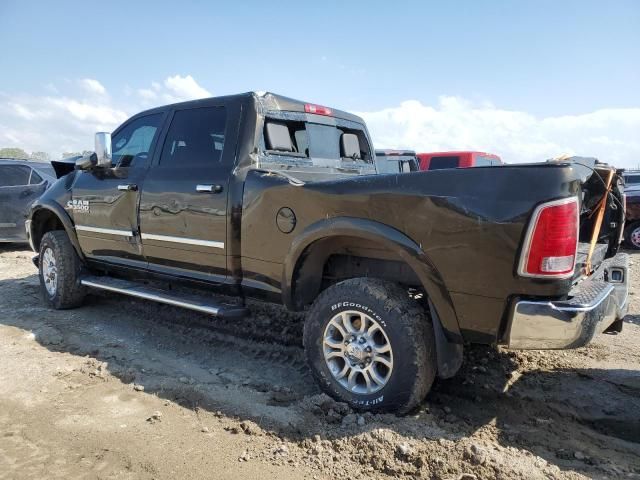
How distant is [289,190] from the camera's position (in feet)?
10.6

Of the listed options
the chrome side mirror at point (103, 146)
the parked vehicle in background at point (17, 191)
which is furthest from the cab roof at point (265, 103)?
the parked vehicle in background at point (17, 191)

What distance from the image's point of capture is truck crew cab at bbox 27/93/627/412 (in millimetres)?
2453

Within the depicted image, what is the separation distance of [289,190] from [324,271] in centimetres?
67

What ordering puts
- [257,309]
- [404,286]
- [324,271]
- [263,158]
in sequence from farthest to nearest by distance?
1. [257,309]
2. [263,158]
3. [324,271]
4. [404,286]

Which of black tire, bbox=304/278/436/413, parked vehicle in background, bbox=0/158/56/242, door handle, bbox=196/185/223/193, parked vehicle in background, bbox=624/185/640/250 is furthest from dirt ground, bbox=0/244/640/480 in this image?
parked vehicle in background, bbox=624/185/640/250

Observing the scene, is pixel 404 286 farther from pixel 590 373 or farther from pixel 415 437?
pixel 590 373

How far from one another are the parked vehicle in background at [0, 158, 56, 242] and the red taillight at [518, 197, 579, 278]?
8929 millimetres

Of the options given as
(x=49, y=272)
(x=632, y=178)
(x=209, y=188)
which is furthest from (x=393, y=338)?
(x=632, y=178)

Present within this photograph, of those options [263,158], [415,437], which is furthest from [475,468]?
[263,158]

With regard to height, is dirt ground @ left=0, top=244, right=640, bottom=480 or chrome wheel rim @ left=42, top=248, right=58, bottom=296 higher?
chrome wheel rim @ left=42, top=248, right=58, bottom=296

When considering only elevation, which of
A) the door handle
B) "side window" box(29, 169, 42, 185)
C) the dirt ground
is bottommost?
the dirt ground

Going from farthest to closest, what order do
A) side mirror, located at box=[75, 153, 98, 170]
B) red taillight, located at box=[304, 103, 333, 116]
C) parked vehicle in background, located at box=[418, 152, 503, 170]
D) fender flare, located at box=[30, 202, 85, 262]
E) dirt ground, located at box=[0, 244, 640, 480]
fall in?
parked vehicle in background, located at box=[418, 152, 503, 170], fender flare, located at box=[30, 202, 85, 262], side mirror, located at box=[75, 153, 98, 170], red taillight, located at box=[304, 103, 333, 116], dirt ground, located at box=[0, 244, 640, 480]

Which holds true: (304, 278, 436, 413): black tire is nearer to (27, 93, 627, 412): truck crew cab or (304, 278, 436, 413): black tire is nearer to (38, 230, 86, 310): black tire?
(27, 93, 627, 412): truck crew cab

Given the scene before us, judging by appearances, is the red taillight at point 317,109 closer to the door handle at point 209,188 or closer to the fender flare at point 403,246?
the door handle at point 209,188
